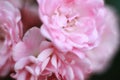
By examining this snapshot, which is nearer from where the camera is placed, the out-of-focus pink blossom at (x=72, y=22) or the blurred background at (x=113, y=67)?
the out-of-focus pink blossom at (x=72, y=22)

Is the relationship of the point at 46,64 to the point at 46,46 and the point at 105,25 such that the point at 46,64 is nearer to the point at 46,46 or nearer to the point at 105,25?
the point at 46,46

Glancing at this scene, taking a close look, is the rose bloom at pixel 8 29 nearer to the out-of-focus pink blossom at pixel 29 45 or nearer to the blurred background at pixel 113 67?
the out-of-focus pink blossom at pixel 29 45

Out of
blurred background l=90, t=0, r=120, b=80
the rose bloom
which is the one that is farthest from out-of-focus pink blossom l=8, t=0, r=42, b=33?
blurred background l=90, t=0, r=120, b=80

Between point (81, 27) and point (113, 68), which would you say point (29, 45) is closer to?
point (81, 27)

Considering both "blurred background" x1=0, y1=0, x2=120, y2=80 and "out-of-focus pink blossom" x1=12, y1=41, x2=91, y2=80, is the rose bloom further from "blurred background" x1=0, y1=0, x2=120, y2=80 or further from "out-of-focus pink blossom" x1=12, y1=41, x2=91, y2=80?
"blurred background" x1=0, y1=0, x2=120, y2=80

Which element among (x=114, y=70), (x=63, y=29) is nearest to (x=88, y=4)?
(x=63, y=29)

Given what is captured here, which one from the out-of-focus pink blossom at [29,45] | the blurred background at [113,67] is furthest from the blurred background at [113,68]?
the out-of-focus pink blossom at [29,45]

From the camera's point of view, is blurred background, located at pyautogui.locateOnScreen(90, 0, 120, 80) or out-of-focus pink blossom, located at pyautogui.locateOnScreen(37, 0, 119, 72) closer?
out-of-focus pink blossom, located at pyautogui.locateOnScreen(37, 0, 119, 72)
